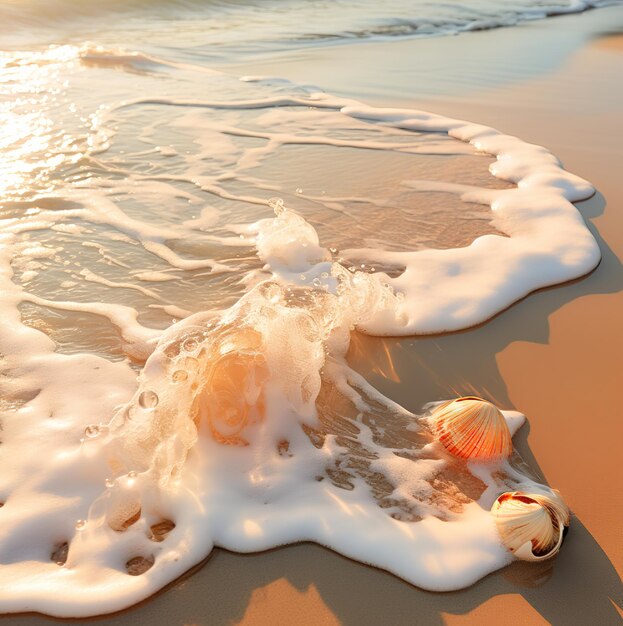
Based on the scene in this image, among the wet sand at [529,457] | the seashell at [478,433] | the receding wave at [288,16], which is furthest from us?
the receding wave at [288,16]

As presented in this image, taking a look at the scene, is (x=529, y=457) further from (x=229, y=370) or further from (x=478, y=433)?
(x=229, y=370)

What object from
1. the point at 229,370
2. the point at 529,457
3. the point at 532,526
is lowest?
the point at 529,457

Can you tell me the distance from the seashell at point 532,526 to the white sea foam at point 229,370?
56mm

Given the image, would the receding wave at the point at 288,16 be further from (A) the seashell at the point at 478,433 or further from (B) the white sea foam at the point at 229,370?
(A) the seashell at the point at 478,433

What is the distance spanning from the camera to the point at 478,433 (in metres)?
2.25

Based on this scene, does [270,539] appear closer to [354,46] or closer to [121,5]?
[354,46]

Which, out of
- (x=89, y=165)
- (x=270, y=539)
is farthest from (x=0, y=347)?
(x=89, y=165)

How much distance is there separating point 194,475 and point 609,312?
2029 mm

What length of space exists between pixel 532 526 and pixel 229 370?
1.12m

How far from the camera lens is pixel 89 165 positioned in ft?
15.3

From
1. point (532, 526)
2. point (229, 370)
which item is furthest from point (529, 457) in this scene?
point (229, 370)

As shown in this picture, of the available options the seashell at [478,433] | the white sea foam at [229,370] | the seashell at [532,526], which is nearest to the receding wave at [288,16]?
the white sea foam at [229,370]

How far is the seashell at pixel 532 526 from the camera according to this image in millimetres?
1929

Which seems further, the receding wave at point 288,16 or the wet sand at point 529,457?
the receding wave at point 288,16
